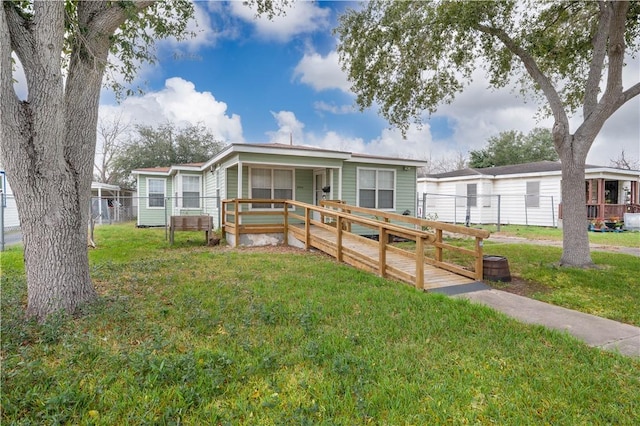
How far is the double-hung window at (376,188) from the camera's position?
11.9m

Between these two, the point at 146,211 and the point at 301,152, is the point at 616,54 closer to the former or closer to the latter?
the point at 301,152

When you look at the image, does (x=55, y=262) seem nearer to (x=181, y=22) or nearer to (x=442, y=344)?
(x=442, y=344)

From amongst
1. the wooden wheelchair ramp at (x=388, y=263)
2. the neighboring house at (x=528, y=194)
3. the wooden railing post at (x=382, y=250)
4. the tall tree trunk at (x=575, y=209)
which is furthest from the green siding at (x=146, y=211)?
the tall tree trunk at (x=575, y=209)

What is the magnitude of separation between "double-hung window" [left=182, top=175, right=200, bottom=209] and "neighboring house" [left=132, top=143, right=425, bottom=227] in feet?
1.85

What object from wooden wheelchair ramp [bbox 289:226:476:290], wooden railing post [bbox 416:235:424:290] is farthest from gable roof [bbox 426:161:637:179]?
wooden railing post [bbox 416:235:424:290]

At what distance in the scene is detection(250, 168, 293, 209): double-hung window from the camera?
34.6 feet

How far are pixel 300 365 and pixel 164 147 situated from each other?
27.7m

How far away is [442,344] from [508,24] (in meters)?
8.17

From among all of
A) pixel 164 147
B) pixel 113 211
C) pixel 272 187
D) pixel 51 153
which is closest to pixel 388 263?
pixel 51 153

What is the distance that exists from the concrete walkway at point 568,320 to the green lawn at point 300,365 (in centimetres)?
31

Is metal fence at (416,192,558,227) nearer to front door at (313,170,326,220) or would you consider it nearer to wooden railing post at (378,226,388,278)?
front door at (313,170,326,220)

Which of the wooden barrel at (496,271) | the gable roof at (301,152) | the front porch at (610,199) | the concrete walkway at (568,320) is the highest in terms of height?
the gable roof at (301,152)

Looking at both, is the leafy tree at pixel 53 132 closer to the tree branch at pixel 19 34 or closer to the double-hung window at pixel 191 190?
the tree branch at pixel 19 34

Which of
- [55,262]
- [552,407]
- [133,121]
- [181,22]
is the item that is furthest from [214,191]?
[133,121]
